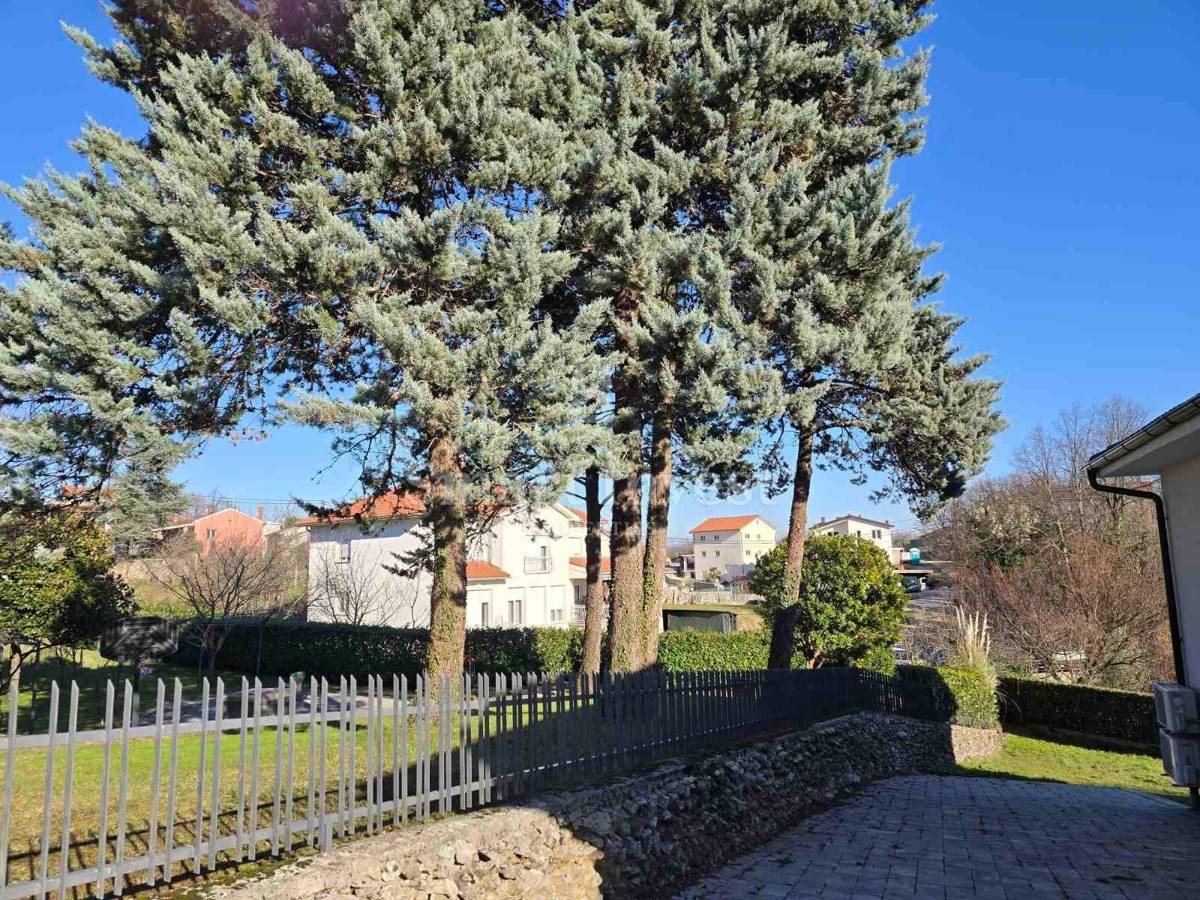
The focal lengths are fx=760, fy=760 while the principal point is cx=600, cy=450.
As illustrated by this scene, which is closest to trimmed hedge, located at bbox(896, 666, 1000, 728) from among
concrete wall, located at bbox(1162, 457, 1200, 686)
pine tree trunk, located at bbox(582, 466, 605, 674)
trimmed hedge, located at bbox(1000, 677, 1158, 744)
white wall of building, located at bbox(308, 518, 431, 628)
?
trimmed hedge, located at bbox(1000, 677, 1158, 744)

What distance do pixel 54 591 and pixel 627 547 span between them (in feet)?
38.4

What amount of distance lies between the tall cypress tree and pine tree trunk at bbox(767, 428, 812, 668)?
7493 millimetres

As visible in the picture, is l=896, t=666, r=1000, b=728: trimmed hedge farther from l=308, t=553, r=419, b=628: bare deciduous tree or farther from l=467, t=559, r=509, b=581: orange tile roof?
l=467, t=559, r=509, b=581: orange tile roof

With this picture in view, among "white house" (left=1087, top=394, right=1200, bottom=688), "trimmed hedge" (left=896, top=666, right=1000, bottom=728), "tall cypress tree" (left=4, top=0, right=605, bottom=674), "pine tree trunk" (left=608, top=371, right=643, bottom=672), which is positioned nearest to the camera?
"white house" (left=1087, top=394, right=1200, bottom=688)

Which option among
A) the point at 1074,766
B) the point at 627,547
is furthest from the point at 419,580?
the point at 1074,766

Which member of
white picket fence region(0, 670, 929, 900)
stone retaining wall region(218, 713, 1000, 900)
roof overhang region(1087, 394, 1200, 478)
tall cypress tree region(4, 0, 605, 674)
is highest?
tall cypress tree region(4, 0, 605, 674)

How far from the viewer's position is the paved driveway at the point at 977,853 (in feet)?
21.8

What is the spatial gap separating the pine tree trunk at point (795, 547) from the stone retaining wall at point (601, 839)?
436cm

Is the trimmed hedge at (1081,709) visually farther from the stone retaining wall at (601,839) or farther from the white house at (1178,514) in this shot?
the stone retaining wall at (601,839)

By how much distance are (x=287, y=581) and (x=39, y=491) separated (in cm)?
2383

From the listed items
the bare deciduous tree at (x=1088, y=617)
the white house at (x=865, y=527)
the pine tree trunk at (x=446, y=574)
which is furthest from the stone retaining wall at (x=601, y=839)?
the white house at (x=865, y=527)

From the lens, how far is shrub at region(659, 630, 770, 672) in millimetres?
22109

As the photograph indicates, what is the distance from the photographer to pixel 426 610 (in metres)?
33.1

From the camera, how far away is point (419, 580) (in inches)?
1193
